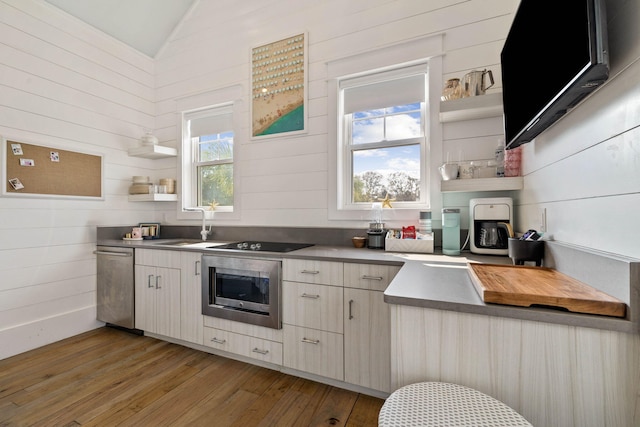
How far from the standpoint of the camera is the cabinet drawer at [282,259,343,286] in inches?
74.1

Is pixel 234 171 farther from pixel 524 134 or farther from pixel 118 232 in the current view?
pixel 524 134

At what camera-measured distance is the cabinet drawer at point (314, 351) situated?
6.15ft

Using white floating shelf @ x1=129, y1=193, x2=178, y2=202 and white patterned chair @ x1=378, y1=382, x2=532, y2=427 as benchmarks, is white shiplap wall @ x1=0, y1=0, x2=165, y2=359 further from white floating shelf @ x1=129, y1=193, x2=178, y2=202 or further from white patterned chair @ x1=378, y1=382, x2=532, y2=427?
white patterned chair @ x1=378, y1=382, x2=532, y2=427

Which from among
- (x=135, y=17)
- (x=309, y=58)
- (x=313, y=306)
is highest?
(x=135, y=17)

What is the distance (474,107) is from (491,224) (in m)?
0.73

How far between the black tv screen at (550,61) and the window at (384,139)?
845 mm

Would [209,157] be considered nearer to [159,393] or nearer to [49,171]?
[49,171]

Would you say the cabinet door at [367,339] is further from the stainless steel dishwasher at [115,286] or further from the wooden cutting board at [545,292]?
the stainless steel dishwasher at [115,286]

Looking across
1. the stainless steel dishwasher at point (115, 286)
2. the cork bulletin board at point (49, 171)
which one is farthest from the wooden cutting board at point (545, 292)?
the cork bulletin board at point (49, 171)

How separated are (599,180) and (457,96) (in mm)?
1221

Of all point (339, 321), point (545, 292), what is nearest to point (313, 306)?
point (339, 321)

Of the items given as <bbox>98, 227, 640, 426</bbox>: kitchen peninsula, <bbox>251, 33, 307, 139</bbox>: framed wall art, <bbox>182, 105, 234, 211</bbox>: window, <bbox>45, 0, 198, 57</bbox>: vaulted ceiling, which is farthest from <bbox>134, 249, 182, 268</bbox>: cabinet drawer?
<bbox>45, 0, 198, 57</bbox>: vaulted ceiling

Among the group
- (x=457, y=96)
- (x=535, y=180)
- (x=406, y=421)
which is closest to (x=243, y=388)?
(x=406, y=421)

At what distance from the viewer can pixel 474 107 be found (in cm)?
185
